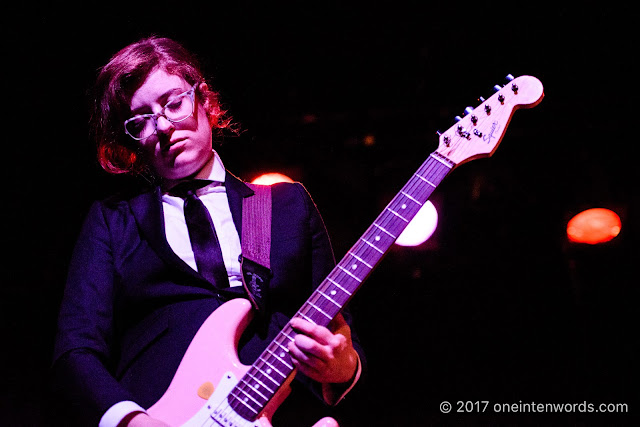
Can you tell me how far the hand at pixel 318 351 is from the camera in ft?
4.18

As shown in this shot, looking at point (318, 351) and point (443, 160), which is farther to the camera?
point (443, 160)

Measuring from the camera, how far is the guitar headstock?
158cm

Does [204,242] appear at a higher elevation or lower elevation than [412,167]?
lower

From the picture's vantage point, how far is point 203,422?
1.27 metres

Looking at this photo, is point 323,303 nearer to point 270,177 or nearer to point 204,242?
point 204,242

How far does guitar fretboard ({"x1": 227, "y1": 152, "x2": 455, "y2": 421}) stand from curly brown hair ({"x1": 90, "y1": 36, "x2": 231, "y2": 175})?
96 centimetres

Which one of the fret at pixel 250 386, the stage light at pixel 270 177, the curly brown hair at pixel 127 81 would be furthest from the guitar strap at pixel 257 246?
the stage light at pixel 270 177

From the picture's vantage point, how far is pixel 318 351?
127 cm

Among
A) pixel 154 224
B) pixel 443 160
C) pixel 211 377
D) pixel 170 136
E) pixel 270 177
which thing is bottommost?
pixel 211 377

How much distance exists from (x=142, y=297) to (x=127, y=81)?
0.84 metres

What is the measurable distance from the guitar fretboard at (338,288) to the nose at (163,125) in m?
0.80

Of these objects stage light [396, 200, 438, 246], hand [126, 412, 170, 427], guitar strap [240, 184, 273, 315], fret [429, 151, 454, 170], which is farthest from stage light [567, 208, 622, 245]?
hand [126, 412, 170, 427]

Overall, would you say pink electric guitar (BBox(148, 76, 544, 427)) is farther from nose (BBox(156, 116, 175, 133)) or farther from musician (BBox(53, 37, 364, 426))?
nose (BBox(156, 116, 175, 133))

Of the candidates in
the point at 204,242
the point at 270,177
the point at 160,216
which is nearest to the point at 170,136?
the point at 160,216
